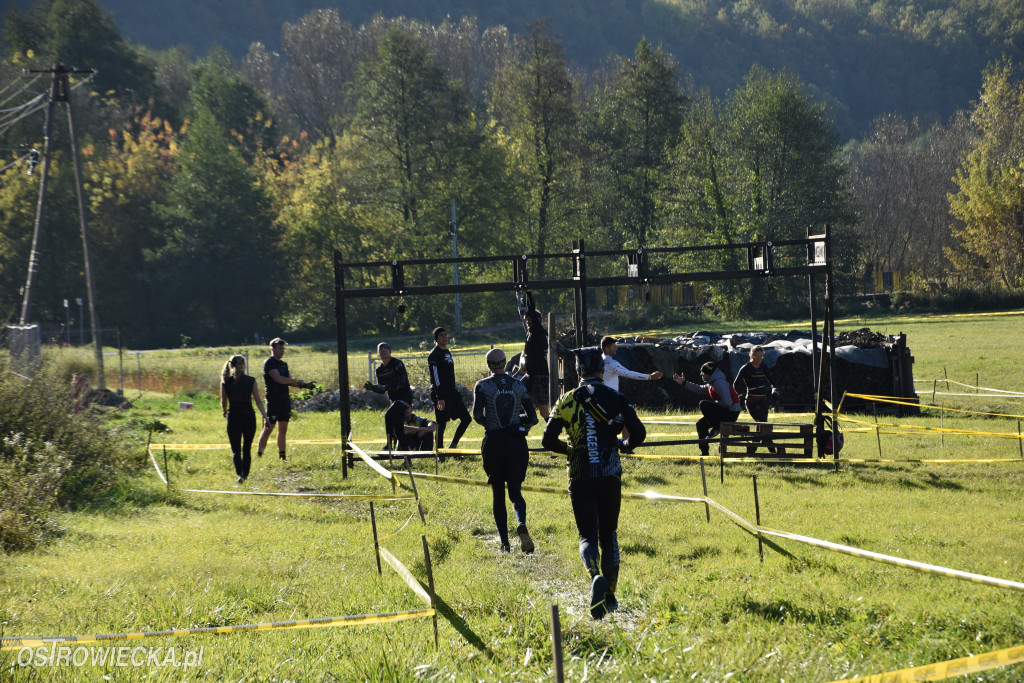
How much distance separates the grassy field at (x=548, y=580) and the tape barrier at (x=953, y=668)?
61 cm

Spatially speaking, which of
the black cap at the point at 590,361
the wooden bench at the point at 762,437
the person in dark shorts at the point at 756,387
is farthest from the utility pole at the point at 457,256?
the black cap at the point at 590,361

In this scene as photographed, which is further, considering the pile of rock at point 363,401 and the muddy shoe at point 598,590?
the pile of rock at point 363,401

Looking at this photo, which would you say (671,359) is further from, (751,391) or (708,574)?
(708,574)

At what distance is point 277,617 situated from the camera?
6824mm

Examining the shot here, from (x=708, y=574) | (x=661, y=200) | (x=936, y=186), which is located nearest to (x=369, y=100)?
(x=661, y=200)

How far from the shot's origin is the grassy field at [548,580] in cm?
561

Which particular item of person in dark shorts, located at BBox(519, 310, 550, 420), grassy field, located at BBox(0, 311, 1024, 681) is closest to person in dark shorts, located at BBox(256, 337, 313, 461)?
grassy field, located at BBox(0, 311, 1024, 681)

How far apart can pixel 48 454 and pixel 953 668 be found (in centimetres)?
1087

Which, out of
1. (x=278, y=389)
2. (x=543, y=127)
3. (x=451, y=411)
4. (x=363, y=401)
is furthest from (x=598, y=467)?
(x=543, y=127)

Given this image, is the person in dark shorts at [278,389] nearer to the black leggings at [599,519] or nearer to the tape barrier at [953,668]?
the black leggings at [599,519]

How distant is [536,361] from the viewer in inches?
556

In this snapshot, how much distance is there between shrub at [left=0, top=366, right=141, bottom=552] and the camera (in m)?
9.97

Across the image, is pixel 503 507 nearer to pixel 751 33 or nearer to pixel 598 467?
pixel 598 467

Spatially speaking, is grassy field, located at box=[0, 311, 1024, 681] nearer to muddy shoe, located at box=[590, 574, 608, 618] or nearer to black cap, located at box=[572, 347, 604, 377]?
muddy shoe, located at box=[590, 574, 608, 618]
